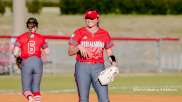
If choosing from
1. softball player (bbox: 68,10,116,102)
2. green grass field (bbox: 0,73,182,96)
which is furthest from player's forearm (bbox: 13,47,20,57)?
green grass field (bbox: 0,73,182,96)

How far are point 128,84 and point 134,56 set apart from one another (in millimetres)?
4954

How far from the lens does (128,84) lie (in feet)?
78.7

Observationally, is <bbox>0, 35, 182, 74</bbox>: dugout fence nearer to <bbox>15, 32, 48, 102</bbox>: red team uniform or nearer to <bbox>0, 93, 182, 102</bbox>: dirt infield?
<bbox>0, 93, 182, 102</bbox>: dirt infield

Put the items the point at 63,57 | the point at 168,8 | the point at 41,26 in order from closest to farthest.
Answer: the point at 63,57
the point at 41,26
the point at 168,8

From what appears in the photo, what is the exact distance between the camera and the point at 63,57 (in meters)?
28.3

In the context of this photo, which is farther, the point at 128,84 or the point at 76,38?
the point at 128,84

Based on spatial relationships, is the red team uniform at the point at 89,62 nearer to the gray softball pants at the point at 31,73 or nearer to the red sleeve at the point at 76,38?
the red sleeve at the point at 76,38

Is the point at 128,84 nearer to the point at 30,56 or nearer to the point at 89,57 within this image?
the point at 30,56

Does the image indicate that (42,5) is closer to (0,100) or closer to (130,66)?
(130,66)

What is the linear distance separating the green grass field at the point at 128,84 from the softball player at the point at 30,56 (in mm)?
6408

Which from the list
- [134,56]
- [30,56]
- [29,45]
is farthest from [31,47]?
[134,56]

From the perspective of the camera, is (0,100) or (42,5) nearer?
(0,100)

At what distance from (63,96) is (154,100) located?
8.78 ft

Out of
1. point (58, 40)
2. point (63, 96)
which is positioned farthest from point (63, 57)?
point (63, 96)
